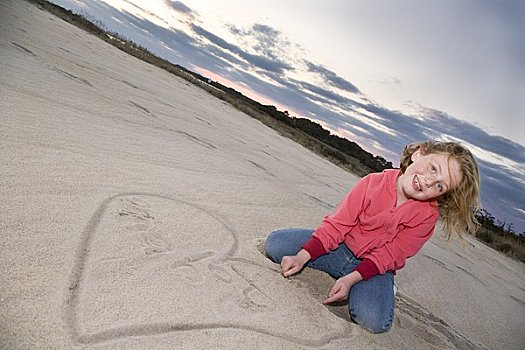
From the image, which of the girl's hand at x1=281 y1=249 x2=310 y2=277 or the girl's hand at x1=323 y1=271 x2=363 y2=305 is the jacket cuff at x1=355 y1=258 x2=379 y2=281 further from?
the girl's hand at x1=281 y1=249 x2=310 y2=277

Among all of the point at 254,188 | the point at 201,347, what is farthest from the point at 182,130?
the point at 201,347

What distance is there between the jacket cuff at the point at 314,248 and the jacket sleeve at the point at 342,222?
0.11ft

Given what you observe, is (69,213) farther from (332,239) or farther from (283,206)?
(283,206)

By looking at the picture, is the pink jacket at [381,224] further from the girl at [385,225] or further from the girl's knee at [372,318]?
the girl's knee at [372,318]

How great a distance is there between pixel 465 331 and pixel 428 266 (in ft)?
4.55

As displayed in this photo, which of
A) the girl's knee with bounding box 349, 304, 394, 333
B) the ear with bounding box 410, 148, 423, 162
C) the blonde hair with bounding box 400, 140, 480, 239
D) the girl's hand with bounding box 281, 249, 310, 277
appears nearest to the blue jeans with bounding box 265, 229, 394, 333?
the girl's knee with bounding box 349, 304, 394, 333

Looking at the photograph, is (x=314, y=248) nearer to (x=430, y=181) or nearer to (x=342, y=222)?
(x=342, y=222)

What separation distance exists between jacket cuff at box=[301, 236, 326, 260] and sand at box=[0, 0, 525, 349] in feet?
0.55

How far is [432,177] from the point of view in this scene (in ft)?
6.75

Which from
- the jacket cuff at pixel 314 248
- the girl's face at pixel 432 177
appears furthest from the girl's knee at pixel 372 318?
the girl's face at pixel 432 177

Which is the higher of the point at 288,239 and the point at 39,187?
the point at 288,239

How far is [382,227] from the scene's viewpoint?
2191mm

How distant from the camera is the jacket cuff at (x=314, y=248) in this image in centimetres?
207

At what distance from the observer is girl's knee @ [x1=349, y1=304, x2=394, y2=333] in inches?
74.5
